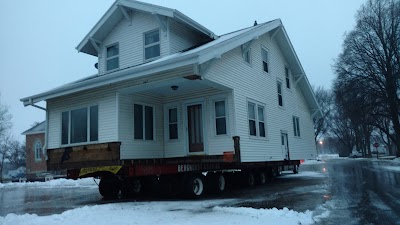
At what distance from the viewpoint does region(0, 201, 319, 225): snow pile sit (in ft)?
26.3

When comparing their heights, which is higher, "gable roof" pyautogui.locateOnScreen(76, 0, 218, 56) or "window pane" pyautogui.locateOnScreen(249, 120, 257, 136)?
"gable roof" pyautogui.locateOnScreen(76, 0, 218, 56)

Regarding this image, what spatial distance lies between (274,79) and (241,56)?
457cm

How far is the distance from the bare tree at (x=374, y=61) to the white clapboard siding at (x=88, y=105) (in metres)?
32.2

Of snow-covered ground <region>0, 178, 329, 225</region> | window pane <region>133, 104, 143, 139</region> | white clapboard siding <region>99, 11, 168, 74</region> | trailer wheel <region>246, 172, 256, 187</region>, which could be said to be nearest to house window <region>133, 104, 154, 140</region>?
window pane <region>133, 104, 143, 139</region>

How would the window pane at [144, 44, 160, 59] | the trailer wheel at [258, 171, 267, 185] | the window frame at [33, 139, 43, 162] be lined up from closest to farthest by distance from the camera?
1. the window pane at [144, 44, 160, 59]
2. the trailer wheel at [258, 171, 267, 185]
3. the window frame at [33, 139, 43, 162]

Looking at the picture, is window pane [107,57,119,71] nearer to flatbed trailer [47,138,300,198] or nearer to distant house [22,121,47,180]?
flatbed trailer [47,138,300,198]

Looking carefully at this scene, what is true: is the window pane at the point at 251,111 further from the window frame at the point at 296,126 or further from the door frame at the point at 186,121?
the window frame at the point at 296,126

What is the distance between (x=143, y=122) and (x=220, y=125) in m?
3.05

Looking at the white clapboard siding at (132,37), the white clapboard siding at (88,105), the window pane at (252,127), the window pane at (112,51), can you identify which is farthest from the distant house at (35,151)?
the window pane at (252,127)

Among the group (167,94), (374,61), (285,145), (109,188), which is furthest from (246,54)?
(374,61)

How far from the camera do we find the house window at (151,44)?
613 inches

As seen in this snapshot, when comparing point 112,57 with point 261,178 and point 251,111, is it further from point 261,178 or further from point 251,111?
point 261,178

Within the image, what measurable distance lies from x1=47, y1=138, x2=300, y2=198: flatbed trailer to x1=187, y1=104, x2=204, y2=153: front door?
0.51 m

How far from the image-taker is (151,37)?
16.0 m
